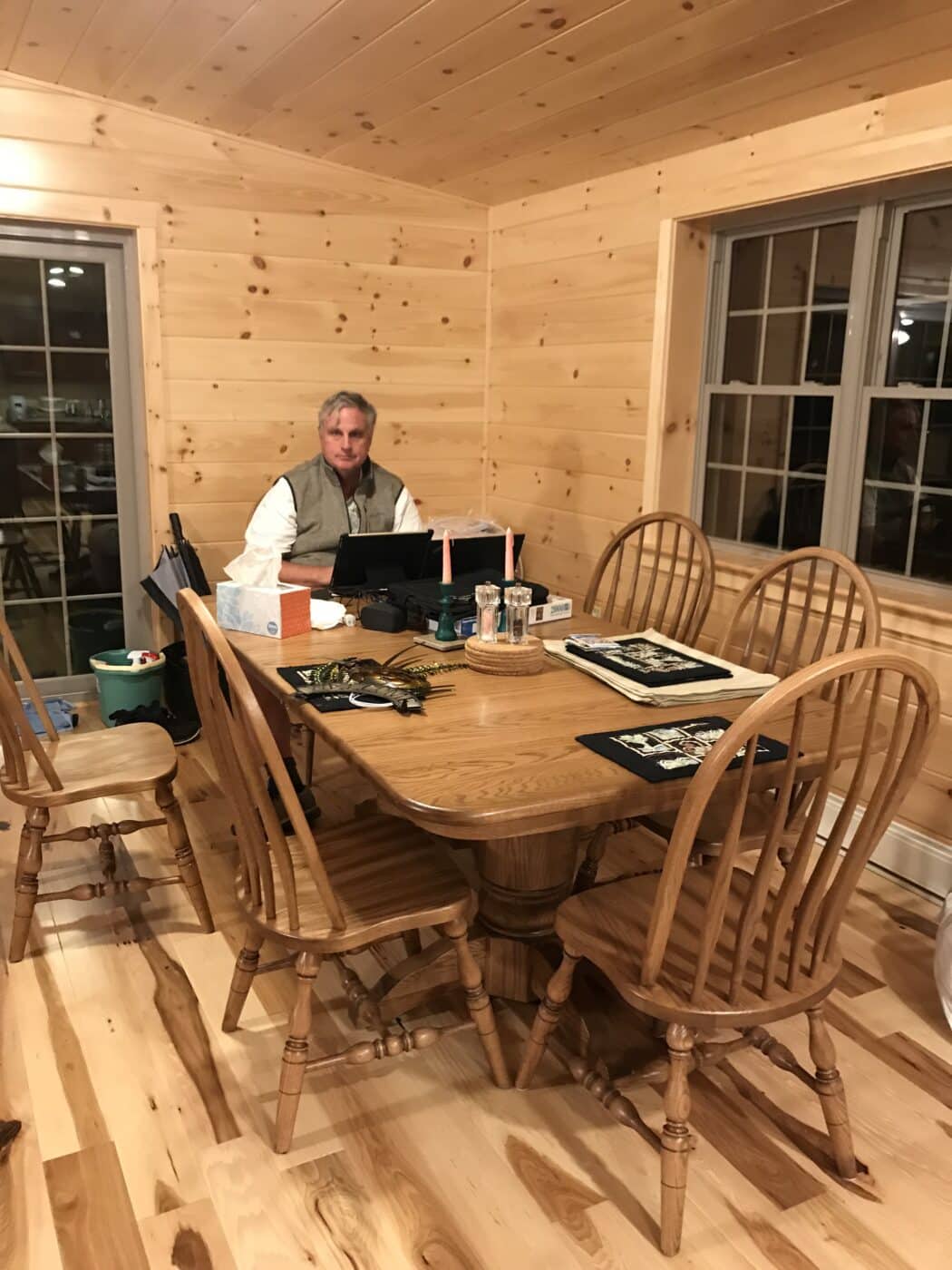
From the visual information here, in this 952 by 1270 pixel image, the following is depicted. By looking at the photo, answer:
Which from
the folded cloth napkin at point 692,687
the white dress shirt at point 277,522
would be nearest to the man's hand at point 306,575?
the white dress shirt at point 277,522

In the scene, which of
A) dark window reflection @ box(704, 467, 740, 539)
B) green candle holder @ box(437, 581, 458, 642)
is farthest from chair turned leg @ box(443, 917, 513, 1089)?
dark window reflection @ box(704, 467, 740, 539)

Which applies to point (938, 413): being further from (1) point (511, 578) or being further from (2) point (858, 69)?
(1) point (511, 578)

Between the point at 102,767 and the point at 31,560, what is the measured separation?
1955 mm

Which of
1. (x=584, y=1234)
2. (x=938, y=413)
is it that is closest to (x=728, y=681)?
(x=584, y=1234)

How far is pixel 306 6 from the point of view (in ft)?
8.72

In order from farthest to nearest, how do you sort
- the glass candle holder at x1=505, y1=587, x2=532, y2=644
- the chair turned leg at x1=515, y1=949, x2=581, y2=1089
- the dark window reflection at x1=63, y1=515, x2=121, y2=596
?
the dark window reflection at x1=63, y1=515, x2=121, y2=596 < the glass candle holder at x1=505, y1=587, x2=532, y2=644 < the chair turned leg at x1=515, y1=949, x2=581, y2=1089

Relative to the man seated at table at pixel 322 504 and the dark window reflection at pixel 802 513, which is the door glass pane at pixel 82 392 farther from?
the dark window reflection at pixel 802 513

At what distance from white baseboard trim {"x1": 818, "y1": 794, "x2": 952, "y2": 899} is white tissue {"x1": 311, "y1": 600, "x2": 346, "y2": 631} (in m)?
1.40

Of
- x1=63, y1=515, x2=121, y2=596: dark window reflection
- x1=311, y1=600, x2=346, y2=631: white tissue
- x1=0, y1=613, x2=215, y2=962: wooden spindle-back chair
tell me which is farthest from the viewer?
x1=63, y1=515, x2=121, y2=596: dark window reflection

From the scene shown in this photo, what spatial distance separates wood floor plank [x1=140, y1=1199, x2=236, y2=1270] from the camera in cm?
164

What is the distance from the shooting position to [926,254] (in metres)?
2.94

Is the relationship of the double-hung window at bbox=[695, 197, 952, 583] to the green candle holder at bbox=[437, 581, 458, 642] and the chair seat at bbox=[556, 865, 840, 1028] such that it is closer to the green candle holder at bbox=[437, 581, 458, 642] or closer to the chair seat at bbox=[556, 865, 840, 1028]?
the green candle holder at bbox=[437, 581, 458, 642]

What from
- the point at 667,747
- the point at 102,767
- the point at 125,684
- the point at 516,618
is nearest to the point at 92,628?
the point at 125,684

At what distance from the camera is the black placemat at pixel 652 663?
7.06 feet
